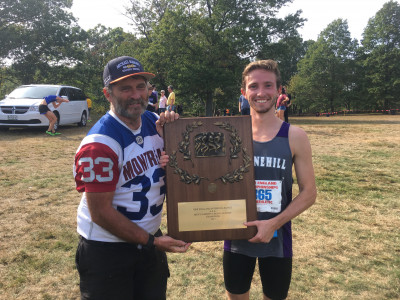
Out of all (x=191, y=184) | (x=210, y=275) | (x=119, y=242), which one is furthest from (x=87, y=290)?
(x=210, y=275)

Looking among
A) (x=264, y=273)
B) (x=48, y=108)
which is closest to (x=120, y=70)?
(x=264, y=273)

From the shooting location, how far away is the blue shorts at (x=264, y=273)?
1.94m

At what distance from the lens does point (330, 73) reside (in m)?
44.4

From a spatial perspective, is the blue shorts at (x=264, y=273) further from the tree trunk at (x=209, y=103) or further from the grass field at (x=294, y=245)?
the tree trunk at (x=209, y=103)

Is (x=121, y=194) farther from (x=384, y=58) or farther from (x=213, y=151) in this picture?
(x=384, y=58)

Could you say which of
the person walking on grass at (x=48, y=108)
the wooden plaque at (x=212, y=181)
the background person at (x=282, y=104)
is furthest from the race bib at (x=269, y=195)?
the background person at (x=282, y=104)

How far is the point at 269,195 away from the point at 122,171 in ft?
2.97

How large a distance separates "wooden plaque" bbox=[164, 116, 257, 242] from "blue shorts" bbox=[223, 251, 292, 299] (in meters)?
0.37

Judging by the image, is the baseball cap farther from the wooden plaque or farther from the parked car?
the parked car

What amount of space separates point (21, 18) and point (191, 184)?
91.1ft

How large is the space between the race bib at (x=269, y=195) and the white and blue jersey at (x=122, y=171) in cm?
62

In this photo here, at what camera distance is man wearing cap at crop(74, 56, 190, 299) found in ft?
5.20

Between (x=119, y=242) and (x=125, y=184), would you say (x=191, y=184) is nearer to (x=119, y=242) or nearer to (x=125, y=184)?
(x=125, y=184)

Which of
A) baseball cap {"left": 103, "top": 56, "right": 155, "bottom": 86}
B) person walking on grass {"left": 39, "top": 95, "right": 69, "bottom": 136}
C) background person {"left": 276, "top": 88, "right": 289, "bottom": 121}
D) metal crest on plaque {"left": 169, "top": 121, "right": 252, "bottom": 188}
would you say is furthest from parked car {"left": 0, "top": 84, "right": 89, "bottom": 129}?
metal crest on plaque {"left": 169, "top": 121, "right": 252, "bottom": 188}
